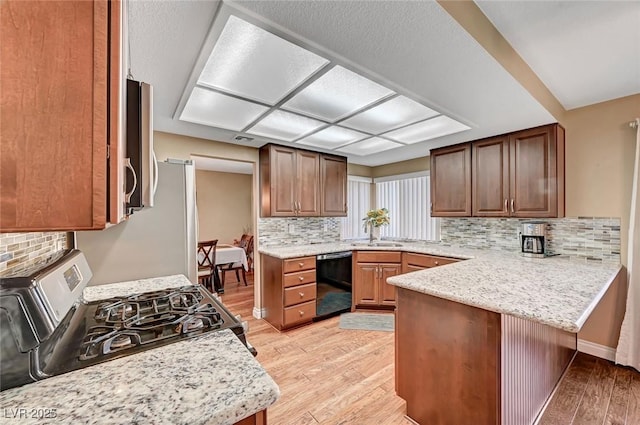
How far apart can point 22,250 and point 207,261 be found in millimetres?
3999

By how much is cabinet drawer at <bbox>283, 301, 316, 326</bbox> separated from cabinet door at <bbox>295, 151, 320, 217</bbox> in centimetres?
115

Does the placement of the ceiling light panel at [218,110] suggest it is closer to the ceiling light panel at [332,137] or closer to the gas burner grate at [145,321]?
the ceiling light panel at [332,137]

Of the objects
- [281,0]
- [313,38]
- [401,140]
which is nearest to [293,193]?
[401,140]

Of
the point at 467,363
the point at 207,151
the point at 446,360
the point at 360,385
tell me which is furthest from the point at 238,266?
the point at 467,363

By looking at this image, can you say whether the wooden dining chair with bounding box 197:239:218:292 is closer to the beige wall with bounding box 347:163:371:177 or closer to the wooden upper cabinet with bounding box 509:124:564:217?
the beige wall with bounding box 347:163:371:177

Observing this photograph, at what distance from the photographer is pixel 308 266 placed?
3193mm

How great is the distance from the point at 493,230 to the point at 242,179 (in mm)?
5694

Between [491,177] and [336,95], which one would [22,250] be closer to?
[336,95]

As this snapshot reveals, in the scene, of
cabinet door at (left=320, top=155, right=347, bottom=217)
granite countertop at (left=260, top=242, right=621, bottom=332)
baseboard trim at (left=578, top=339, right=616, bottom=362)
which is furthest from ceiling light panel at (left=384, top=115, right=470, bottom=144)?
baseboard trim at (left=578, top=339, right=616, bottom=362)

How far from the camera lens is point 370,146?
11.2ft

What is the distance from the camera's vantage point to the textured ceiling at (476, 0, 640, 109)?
1.37 meters

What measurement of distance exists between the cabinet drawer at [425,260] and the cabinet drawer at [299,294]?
127 centimetres

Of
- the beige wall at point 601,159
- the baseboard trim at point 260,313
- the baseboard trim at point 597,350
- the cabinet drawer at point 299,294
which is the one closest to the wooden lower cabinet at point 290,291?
the cabinet drawer at point 299,294

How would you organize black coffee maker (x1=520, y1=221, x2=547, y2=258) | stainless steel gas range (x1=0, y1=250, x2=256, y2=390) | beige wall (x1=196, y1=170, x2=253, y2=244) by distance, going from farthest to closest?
beige wall (x1=196, y1=170, x2=253, y2=244)
black coffee maker (x1=520, y1=221, x2=547, y2=258)
stainless steel gas range (x1=0, y1=250, x2=256, y2=390)
